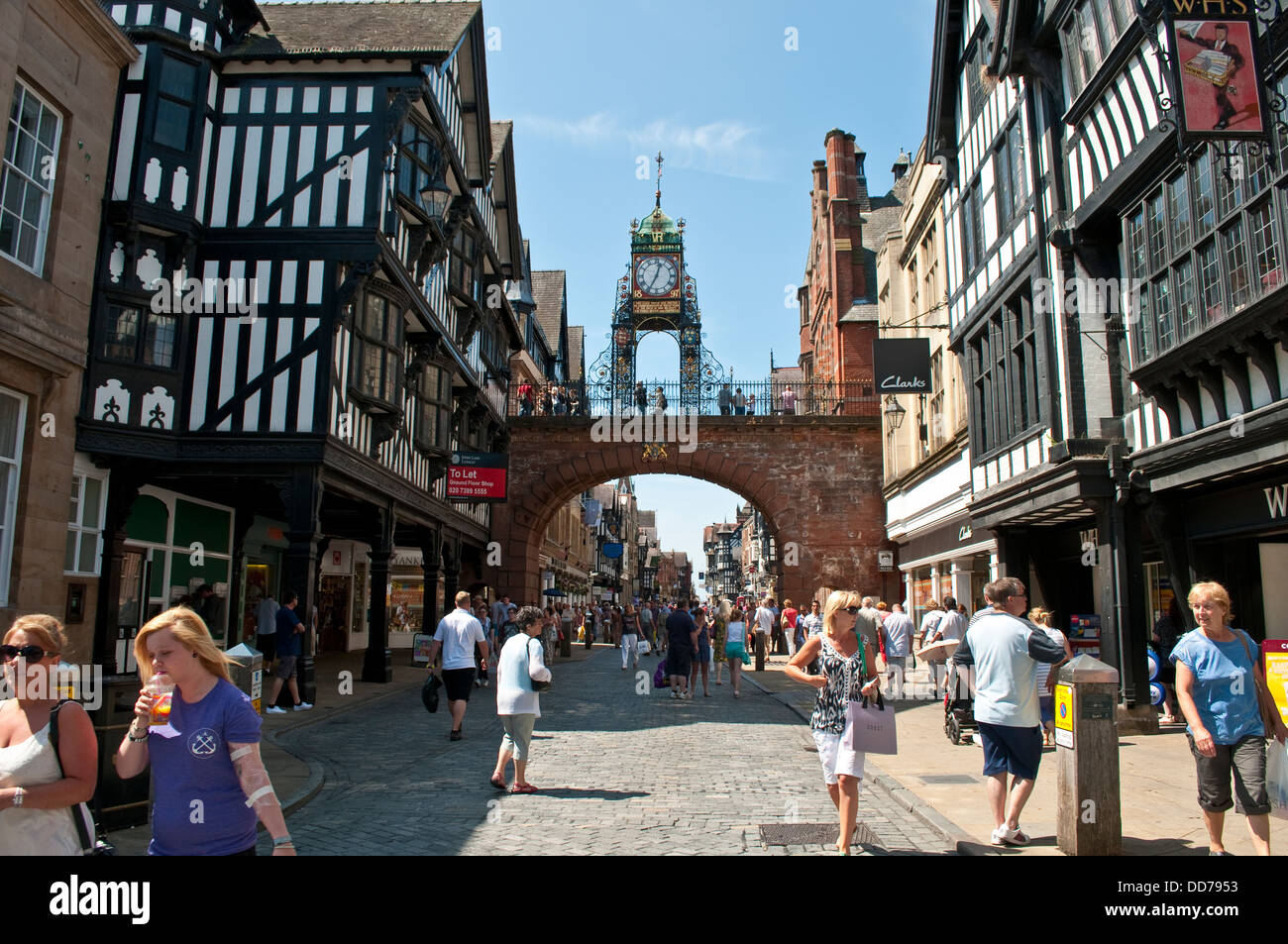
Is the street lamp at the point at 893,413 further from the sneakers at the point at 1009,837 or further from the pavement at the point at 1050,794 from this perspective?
the sneakers at the point at 1009,837

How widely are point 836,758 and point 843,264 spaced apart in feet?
90.6

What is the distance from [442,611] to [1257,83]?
20.8 meters

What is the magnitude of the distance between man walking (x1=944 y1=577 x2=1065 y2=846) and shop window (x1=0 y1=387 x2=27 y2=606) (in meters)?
10.3

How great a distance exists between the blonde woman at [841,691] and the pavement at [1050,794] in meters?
0.81

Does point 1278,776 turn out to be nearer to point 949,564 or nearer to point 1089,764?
point 1089,764

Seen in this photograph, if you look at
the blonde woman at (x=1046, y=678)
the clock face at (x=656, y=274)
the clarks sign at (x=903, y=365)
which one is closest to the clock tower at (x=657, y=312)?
the clock face at (x=656, y=274)

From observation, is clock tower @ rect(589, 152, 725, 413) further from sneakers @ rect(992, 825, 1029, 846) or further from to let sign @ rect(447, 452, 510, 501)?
sneakers @ rect(992, 825, 1029, 846)

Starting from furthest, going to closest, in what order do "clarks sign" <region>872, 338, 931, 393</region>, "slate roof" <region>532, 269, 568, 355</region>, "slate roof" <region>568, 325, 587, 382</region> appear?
"slate roof" <region>568, 325, 587, 382</region> < "slate roof" <region>532, 269, 568, 355</region> < "clarks sign" <region>872, 338, 931, 393</region>

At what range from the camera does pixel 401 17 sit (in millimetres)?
16938

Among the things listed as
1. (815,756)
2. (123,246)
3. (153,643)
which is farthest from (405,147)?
(153,643)

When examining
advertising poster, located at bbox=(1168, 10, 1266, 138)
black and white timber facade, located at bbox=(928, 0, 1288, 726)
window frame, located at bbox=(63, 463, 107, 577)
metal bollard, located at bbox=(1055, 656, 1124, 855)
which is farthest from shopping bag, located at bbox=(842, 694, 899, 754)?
window frame, located at bbox=(63, 463, 107, 577)

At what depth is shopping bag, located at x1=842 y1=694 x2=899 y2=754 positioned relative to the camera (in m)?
5.34

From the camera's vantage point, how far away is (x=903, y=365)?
62.4ft

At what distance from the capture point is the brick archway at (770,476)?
90.6ft
